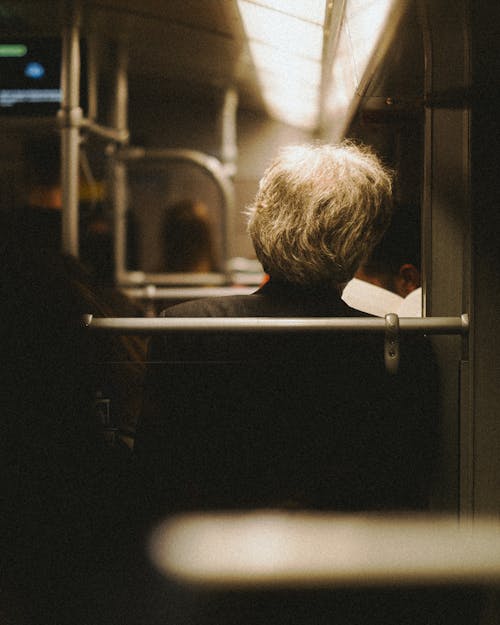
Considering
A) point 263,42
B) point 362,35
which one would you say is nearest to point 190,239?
point 263,42

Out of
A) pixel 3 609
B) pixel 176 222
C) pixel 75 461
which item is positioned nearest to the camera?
pixel 75 461

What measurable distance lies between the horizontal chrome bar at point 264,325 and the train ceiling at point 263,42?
1.96ft

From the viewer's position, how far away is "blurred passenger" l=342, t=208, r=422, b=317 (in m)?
2.00

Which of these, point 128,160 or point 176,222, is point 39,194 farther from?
point 176,222

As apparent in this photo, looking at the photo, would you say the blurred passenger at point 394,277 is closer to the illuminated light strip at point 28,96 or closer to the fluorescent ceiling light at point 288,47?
the fluorescent ceiling light at point 288,47

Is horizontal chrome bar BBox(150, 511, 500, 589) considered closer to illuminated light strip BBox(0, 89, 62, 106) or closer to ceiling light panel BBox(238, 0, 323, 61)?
ceiling light panel BBox(238, 0, 323, 61)

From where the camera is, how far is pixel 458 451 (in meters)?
1.62

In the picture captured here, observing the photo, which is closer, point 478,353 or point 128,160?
point 478,353

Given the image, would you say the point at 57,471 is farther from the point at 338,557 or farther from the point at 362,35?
the point at 362,35

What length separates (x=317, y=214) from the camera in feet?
5.21

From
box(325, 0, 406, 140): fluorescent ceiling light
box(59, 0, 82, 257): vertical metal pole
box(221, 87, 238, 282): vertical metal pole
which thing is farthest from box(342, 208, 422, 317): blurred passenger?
box(221, 87, 238, 282): vertical metal pole

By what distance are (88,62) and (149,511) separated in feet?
7.58

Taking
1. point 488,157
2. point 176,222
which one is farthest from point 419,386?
point 176,222

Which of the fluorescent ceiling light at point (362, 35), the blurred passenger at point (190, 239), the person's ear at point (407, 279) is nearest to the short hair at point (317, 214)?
the fluorescent ceiling light at point (362, 35)
